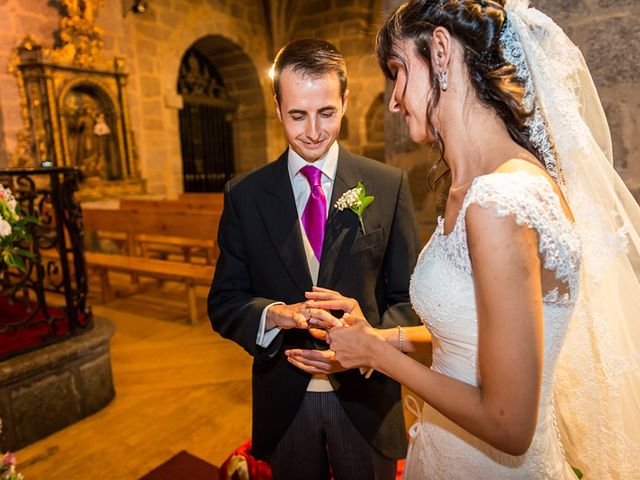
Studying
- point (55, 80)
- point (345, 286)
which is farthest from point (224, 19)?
point (345, 286)

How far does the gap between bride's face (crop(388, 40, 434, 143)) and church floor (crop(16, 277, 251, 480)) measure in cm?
217

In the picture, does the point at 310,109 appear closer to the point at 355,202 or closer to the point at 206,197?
the point at 355,202

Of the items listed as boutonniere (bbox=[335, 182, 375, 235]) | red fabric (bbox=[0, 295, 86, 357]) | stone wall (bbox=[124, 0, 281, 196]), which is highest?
stone wall (bbox=[124, 0, 281, 196])

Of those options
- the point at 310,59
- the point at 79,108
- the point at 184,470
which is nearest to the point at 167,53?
the point at 79,108

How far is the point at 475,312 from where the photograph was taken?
3.33 ft

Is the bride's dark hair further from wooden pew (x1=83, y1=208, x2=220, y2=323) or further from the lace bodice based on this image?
wooden pew (x1=83, y1=208, x2=220, y2=323)

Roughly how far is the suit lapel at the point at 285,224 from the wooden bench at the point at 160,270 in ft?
9.99

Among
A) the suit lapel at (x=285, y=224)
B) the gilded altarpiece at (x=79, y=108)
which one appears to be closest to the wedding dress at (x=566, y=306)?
the suit lapel at (x=285, y=224)

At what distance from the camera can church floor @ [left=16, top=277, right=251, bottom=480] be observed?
8.49ft

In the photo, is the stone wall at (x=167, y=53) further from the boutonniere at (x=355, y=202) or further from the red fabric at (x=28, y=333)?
the boutonniere at (x=355, y=202)

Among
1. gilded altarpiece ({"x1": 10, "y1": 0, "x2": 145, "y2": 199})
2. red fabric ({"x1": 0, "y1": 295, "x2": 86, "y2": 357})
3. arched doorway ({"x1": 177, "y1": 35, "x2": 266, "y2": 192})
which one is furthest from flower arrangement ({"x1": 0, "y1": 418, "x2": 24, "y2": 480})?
arched doorway ({"x1": 177, "y1": 35, "x2": 266, "y2": 192})

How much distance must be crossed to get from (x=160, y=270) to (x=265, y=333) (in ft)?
12.1

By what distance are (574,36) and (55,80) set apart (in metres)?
6.21

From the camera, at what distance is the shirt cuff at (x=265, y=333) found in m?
1.38
